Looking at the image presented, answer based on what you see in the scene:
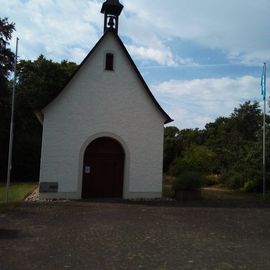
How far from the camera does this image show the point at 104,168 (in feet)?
70.1

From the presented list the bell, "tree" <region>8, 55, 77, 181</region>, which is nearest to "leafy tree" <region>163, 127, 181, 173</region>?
"tree" <region>8, 55, 77, 181</region>

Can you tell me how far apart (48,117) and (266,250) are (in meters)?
13.3

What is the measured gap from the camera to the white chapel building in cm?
2034

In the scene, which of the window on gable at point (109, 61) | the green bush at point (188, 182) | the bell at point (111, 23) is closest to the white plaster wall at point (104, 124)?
the window on gable at point (109, 61)

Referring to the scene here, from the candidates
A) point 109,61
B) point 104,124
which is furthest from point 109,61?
point 104,124

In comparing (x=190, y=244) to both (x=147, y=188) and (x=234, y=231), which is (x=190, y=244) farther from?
(x=147, y=188)

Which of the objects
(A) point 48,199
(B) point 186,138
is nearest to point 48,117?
(A) point 48,199

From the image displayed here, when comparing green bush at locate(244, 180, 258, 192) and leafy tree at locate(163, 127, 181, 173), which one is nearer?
green bush at locate(244, 180, 258, 192)

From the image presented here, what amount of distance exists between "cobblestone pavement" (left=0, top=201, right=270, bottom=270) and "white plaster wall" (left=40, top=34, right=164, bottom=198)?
347cm

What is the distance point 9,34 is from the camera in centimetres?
3173

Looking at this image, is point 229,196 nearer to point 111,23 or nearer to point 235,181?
point 235,181

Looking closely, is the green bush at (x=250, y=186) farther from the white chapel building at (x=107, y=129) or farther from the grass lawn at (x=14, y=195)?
the grass lawn at (x=14, y=195)

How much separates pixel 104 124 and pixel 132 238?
1100 cm

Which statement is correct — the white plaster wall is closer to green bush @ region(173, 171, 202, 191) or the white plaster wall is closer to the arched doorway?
the arched doorway
